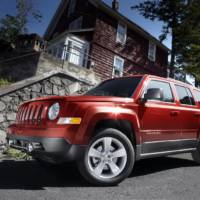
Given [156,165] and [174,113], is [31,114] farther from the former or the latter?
[156,165]

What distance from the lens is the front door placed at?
4.35 metres

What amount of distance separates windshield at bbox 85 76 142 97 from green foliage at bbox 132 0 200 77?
17725mm

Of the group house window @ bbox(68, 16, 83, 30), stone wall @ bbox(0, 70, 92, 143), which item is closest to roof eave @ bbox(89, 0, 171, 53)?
house window @ bbox(68, 16, 83, 30)

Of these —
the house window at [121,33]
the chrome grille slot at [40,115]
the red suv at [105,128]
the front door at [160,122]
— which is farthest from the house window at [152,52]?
the chrome grille slot at [40,115]

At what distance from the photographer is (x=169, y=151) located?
4.77m

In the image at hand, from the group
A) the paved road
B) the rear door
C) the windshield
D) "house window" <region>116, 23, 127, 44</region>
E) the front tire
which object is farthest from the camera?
"house window" <region>116, 23, 127, 44</region>

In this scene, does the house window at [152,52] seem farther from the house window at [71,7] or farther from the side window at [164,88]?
the side window at [164,88]

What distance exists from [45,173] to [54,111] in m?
1.48

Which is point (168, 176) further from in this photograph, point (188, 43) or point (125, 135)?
point (188, 43)

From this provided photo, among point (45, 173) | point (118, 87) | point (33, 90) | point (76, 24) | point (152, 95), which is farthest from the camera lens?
point (76, 24)

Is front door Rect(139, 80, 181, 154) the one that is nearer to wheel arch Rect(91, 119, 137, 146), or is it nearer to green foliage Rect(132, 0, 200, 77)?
wheel arch Rect(91, 119, 137, 146)

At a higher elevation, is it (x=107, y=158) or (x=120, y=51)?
(x=120, y=51)

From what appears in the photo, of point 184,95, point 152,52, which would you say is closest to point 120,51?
point 152,52

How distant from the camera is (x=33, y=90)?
773 centimetres
